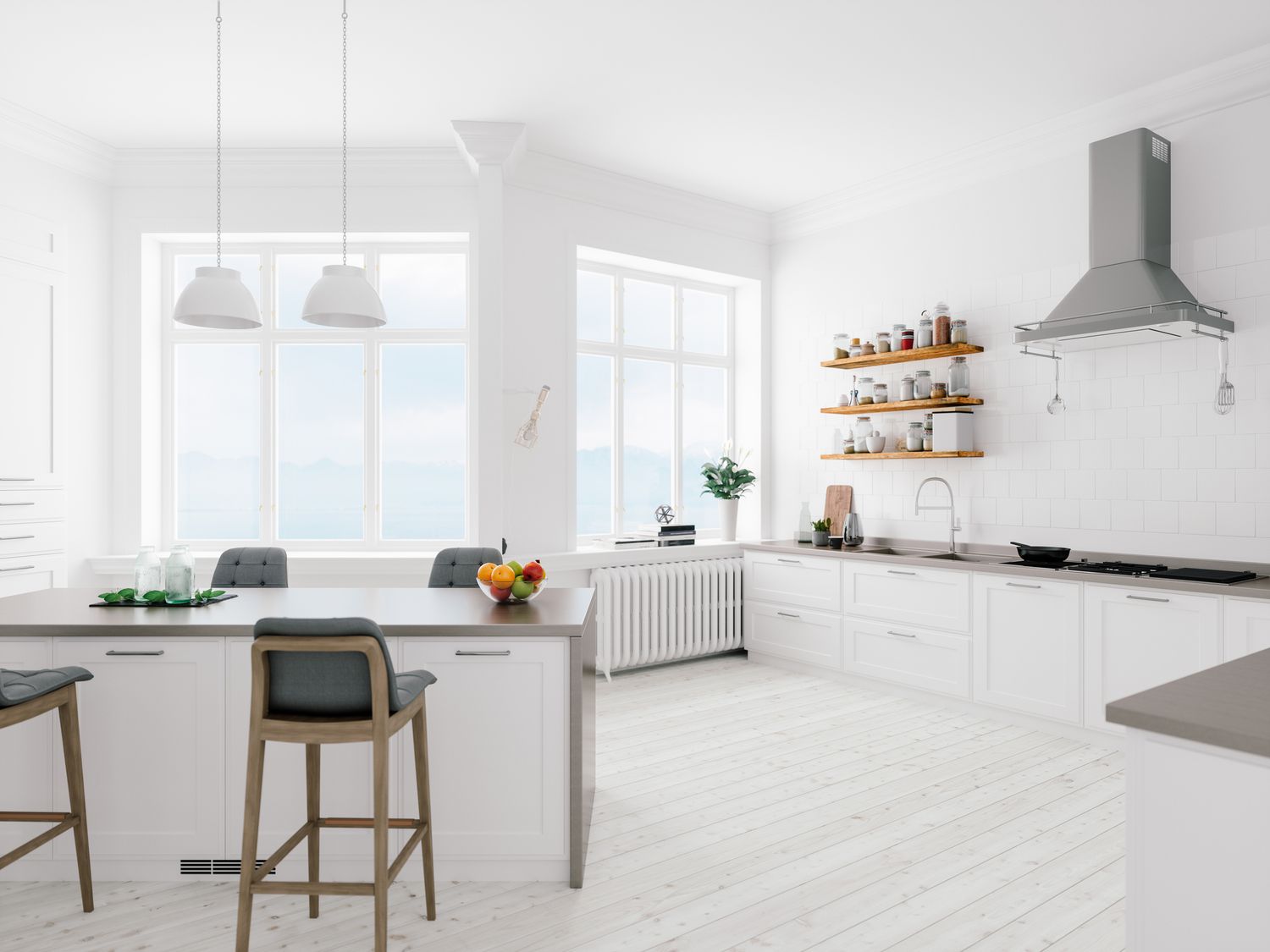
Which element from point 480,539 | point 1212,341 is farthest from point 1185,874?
point 480,539

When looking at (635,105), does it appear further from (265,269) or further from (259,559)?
(259,559)

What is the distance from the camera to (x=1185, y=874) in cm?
138

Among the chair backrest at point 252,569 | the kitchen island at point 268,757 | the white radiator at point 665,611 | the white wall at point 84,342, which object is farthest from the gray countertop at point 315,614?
the white radiator at point 665,611

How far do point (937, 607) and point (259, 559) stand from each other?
11.7 ft

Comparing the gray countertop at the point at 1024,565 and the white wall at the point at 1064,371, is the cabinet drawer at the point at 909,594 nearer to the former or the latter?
the gray countertop at the point at 1024,565

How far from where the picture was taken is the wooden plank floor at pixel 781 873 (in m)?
2.31

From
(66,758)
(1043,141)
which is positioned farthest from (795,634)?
(66,758)

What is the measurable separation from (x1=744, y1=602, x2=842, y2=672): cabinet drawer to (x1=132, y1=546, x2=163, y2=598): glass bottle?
378 centimetres

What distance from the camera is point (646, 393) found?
6.01m

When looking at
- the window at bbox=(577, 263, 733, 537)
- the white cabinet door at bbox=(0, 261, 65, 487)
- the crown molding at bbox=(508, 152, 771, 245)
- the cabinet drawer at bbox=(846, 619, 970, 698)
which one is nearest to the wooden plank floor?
the cabinet drawer at bbox=(846, 619, 970, 698)

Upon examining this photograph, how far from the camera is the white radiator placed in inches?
205

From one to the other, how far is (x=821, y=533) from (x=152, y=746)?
13.3ft

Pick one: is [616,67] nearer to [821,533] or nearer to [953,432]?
[953,432]

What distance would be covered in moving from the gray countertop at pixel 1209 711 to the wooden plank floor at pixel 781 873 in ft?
3.51
